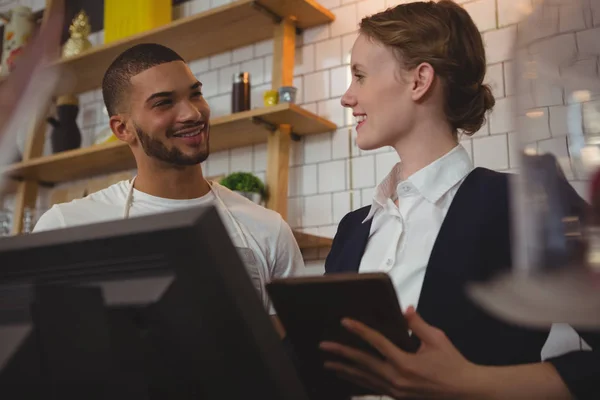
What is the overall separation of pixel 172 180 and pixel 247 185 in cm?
58

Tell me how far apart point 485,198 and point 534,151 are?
66 cm

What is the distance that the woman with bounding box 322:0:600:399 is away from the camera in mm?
832

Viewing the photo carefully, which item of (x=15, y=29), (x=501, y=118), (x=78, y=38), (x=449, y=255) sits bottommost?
(x=449, y=255)

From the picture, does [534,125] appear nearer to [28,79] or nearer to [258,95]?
[28,79]

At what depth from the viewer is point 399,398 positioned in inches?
32.8

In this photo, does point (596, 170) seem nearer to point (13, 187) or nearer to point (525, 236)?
point (525, 236)

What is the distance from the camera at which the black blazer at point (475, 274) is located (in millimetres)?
1065

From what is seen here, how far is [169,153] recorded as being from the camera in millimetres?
1976

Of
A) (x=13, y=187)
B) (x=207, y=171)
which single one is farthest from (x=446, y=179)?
(x=13, y=187)

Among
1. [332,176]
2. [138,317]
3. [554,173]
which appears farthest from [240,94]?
[554,173]

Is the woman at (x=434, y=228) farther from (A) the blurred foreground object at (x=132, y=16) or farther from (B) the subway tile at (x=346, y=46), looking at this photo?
(A) the blurred foreground object at (x=132, y=16)

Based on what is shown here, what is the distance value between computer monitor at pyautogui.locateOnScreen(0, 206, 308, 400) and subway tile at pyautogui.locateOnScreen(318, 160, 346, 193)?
1.97 m

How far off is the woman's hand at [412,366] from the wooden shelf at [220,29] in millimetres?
1981

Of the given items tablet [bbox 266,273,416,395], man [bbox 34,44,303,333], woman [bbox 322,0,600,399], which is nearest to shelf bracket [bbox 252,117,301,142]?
man [bbox 34,44,303,333]
